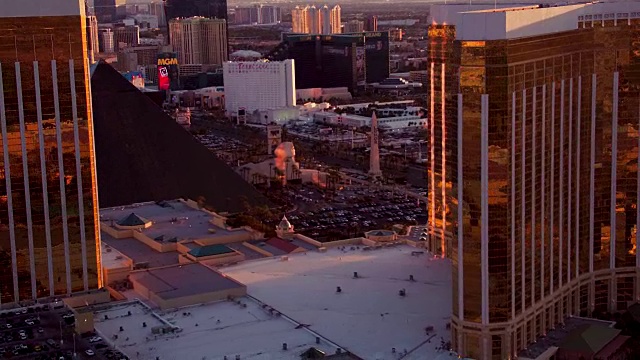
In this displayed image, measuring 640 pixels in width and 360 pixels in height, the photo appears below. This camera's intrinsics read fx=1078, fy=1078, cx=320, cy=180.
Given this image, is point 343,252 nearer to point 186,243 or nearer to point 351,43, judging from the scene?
point 186,243

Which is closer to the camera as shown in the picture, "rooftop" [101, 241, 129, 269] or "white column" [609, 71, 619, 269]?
"white column" [609, 71, 619, 269]

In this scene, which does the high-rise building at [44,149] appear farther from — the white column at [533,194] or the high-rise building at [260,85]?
the high-rise building at [260,85]

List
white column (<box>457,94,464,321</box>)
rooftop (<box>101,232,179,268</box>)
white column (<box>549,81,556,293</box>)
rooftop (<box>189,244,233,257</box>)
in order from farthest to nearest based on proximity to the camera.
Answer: rooftop (<box>101,232,179,268</box>) < rooftop (<box>189,244,233,257</box>) < white column (<box>549,81,556,293</box>) < white column (<box>457,94,464,321</box>)

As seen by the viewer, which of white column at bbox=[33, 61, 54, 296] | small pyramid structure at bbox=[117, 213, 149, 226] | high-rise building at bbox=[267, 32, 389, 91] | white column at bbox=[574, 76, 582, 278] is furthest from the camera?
high-rise building at bbox=[267, 32, 389, 91]

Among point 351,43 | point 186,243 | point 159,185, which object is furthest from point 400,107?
point 186,243

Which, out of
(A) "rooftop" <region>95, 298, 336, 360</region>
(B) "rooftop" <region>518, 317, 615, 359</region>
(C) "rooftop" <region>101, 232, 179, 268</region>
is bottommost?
(B) "rooftop" <region>518, 317, 615, 359</region>

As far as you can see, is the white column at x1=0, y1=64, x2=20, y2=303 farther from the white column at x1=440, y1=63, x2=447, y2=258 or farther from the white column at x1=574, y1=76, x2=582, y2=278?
the white column at x1=574, y1=76, x2=582, y2=278

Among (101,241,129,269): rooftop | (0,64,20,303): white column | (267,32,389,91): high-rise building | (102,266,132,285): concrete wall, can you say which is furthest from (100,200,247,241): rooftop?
(267,32,389,91): high-rise building
